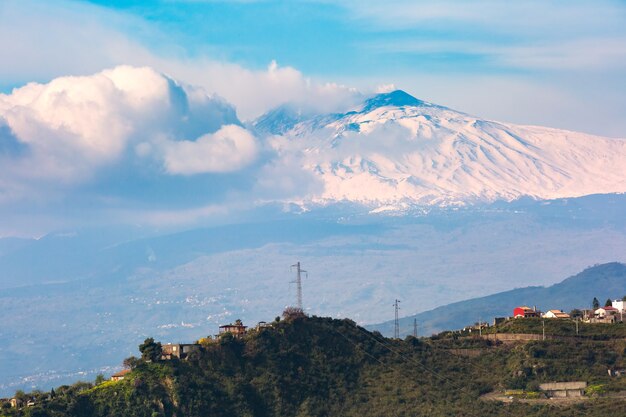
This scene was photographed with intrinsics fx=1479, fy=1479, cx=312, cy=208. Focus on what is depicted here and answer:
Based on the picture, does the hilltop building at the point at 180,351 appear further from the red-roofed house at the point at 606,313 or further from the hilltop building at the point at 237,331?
the red-roofed house at the point at 606,313

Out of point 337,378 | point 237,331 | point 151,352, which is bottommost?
point 337,378

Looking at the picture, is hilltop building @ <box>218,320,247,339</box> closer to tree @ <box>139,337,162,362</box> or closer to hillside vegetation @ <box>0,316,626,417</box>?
hillside vegetation @ <box>0,316,626,417</box>

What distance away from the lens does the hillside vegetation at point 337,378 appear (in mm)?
99500

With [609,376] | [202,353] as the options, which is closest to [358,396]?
[202,353]

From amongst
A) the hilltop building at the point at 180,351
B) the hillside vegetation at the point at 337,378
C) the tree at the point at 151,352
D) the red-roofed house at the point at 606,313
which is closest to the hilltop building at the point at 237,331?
the hillside vegetation at the point at 337,378

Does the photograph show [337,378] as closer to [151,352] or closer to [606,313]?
[151,352]

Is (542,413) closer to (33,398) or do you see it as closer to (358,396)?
(358,396)

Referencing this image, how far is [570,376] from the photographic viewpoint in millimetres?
109688

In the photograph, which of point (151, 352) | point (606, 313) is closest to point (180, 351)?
point (151, 352)

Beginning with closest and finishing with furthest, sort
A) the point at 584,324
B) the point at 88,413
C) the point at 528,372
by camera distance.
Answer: the point at 88,413 < the point at 528,372 < the point at 584,324

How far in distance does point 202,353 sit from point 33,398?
40.3 feet

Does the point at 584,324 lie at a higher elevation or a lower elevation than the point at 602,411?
higher

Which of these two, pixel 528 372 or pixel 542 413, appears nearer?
pixel 542 413

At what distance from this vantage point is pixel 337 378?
108 meters
